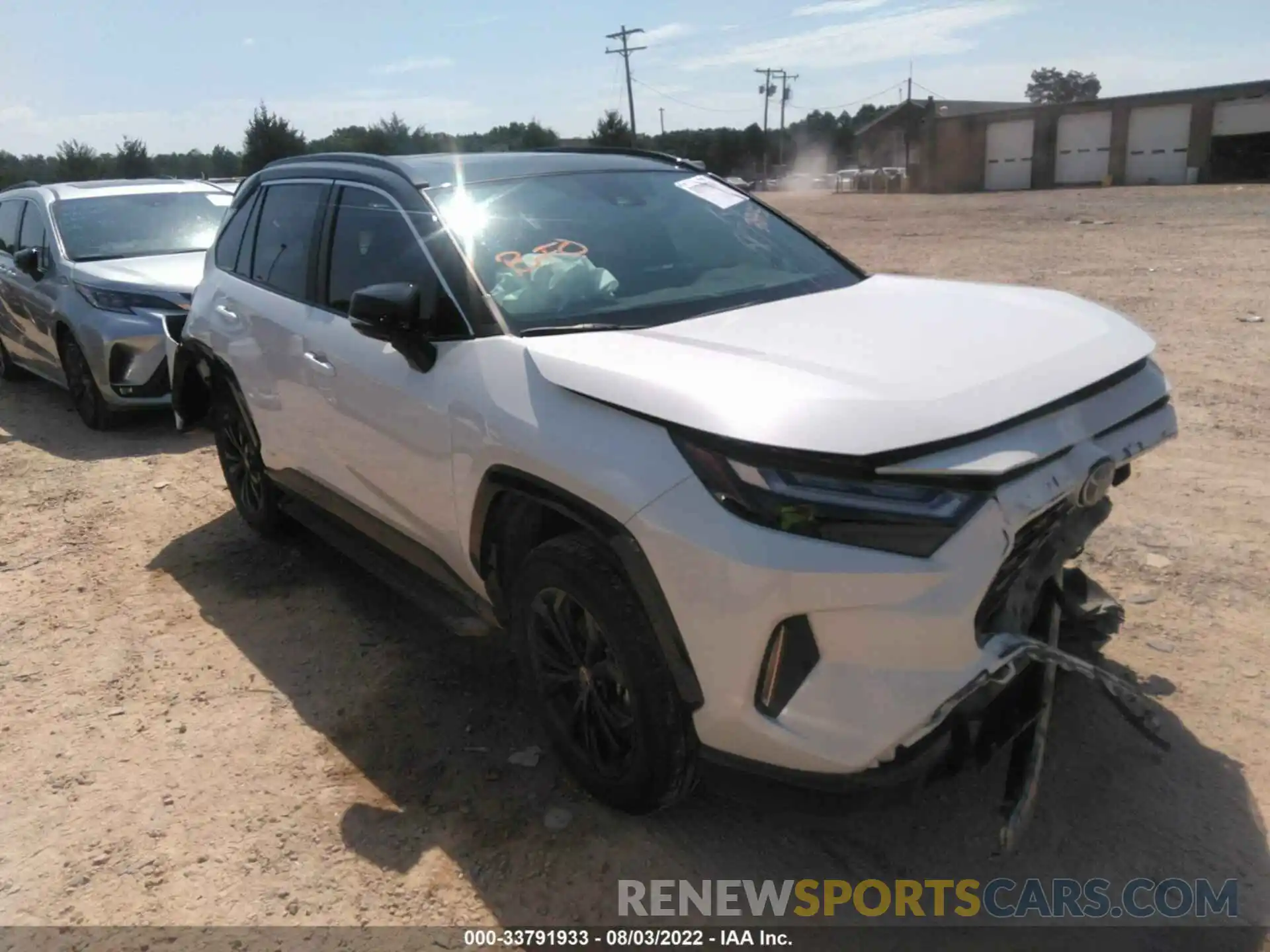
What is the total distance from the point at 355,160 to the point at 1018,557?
291 cm

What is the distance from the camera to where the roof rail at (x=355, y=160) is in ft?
11.9

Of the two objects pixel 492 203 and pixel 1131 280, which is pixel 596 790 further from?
pixel 1131 280

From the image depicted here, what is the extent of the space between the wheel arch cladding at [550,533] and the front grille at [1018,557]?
666 millimetres

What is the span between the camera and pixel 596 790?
2.85 metres

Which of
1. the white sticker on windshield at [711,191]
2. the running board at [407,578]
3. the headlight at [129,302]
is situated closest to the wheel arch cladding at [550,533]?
the running board at [407,578]

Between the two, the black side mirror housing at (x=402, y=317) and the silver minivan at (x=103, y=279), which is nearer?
the black side mirror housing at (x=402, y=317)

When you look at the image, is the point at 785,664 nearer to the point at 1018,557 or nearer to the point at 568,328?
the point at 1018,557

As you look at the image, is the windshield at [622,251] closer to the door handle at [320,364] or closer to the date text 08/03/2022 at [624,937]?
the door handle at [320,364]

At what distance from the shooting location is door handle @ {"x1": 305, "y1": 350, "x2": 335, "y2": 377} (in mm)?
3668

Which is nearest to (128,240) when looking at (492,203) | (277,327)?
(277,327)

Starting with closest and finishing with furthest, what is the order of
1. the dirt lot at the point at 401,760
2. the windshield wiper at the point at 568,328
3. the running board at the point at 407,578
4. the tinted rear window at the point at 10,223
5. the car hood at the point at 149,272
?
1. the dirt lot at the point at 401,760
2. the windshield wiper at the point at 568,328
3. the running board at the point at 407,578
4. the car hood at the point at 149,272
5. the tinted rear window at the point at 10,223

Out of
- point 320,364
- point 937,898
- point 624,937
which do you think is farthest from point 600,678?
point 320,364

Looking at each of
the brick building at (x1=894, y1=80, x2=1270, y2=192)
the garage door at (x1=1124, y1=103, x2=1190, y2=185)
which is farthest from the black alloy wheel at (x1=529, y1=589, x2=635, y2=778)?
the garage door at (x1=1124, y1=103, x2=1190, y2=185)

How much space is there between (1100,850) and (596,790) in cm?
135
